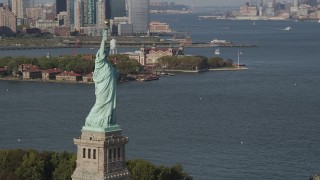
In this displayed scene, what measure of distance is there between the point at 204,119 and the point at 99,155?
18.3m

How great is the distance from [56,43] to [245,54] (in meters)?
17.6

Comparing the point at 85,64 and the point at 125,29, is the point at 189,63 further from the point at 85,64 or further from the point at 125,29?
the point at 125,29

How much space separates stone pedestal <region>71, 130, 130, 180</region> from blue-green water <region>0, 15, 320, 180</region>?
27.4ft

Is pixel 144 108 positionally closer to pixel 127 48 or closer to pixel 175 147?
pixel 175 147

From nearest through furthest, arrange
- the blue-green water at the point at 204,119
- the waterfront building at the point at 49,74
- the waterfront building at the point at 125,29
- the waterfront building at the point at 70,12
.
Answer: the blue-green water at the point at 204,119
the waterfront building at the point at 49,74
the waterfront building at the point at 125,29
the waterfront building at the point at 70,12

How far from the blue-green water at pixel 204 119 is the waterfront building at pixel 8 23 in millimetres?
38130

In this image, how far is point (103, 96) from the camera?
9.41m

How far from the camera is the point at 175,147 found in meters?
21.2

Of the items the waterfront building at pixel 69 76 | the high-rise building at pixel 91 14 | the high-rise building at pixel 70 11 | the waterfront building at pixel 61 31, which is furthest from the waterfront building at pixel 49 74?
the high-rise building at pixel 70 11

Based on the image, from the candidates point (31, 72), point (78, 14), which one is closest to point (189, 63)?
point (31, 72)

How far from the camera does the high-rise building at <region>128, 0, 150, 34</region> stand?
8681 centimetres

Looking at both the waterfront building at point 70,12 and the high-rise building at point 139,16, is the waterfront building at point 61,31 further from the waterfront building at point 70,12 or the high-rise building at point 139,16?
the waterfront building at point 70,12

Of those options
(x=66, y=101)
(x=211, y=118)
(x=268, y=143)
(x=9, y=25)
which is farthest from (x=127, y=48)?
(x=268, y=143)

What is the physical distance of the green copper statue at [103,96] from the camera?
9.34m
